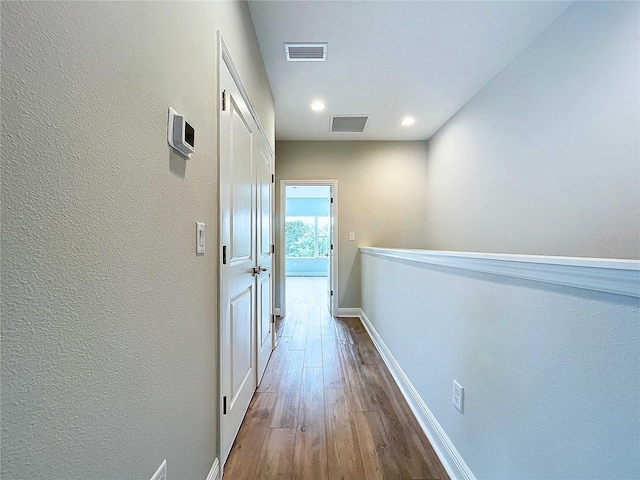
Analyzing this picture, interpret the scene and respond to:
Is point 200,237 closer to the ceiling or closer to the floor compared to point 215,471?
closer to the ceiling

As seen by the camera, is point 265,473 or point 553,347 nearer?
point 553,347

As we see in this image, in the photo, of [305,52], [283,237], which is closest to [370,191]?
[283,237]

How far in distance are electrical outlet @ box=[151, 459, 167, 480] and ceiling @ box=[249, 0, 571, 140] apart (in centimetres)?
231

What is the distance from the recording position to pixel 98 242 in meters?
0.59

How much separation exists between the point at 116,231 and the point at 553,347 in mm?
1120

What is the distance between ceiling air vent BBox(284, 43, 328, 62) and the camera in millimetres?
2207

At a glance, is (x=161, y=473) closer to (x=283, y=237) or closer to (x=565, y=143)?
(x=565, y=143)

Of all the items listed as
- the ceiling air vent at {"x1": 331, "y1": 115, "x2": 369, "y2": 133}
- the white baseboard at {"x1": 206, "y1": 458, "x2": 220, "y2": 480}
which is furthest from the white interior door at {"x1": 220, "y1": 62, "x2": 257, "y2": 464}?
the ceiling air vent at {"x1": 331, "y1": 115, "x2": 369, "y2": 133}

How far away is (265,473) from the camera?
137cm

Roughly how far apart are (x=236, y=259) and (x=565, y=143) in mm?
2219

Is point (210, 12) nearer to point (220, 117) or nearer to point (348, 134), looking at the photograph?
point (220, 117)

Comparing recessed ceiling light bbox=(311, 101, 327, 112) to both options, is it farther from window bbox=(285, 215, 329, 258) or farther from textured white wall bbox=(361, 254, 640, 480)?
window bbox=(285, 215, 329, 258)

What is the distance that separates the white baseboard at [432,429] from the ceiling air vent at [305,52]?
7.99 ft

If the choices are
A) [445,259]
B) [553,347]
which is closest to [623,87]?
[445,259]
